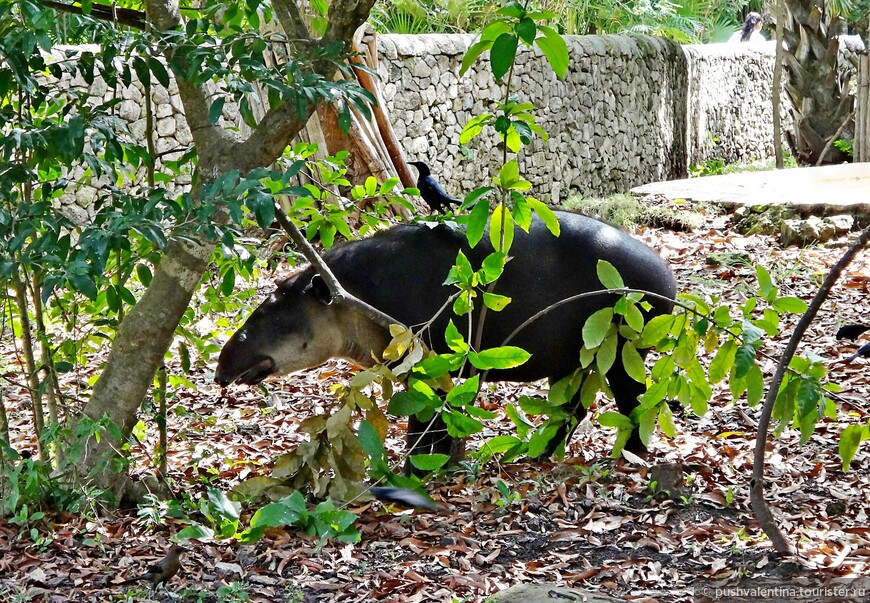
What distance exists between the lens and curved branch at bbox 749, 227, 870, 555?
2.91m

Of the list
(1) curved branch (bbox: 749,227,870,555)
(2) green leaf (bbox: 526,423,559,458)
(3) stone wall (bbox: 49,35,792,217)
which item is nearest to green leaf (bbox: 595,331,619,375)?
(2) green leaf (bbox: 526,423,559,458)

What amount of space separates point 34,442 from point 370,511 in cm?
187

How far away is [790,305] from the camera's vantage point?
10.6 ft

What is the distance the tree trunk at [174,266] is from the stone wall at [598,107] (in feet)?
21.0

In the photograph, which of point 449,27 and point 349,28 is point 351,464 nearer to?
point 349,28

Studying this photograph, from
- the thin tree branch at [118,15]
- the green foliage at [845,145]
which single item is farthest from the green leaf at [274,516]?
the green foliage at [845,145]

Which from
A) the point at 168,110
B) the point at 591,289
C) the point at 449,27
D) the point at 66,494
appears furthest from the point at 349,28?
the point at 449,27

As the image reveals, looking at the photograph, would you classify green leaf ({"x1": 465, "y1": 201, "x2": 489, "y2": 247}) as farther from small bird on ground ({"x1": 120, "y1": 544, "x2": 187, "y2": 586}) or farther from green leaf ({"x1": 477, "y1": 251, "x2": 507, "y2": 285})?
small bird on ground ({"x1": 120, "y1": 544, "x2": 187, "y2": 586})

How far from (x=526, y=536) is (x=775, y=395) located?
1188 millimetres

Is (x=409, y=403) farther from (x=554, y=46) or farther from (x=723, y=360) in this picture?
(x=554, y=46)

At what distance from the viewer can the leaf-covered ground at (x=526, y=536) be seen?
3.29m

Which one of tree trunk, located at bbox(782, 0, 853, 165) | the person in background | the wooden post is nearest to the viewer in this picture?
the wooden post

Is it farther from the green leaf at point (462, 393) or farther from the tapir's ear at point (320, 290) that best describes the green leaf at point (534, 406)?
the tapir's ear at point (320, 290)

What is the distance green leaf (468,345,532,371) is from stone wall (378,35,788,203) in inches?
278
